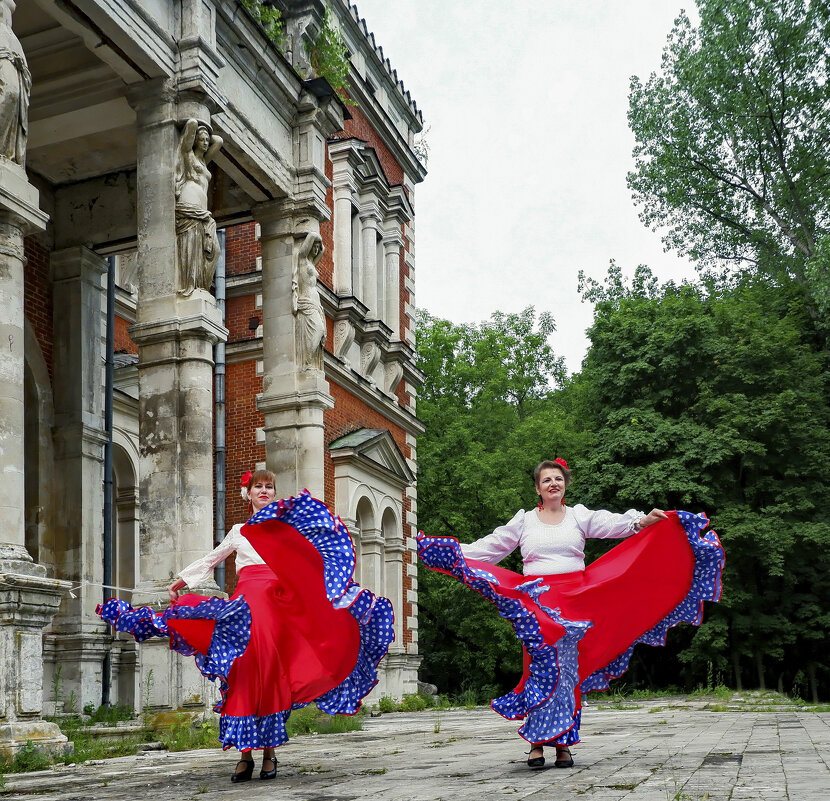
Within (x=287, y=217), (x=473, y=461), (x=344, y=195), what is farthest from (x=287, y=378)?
(x=473, y=461)

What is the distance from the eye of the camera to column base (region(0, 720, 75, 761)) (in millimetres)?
8039

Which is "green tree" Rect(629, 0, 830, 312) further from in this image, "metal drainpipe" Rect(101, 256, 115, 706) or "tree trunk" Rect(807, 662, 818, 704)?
"metal drainpipe" Rect(101, 256, 115, 706)

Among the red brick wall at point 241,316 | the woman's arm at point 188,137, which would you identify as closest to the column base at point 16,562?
the woman's arm at point 188,137

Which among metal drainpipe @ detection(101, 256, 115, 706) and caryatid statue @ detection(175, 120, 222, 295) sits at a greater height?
caryatid statue @ detection(175, 120, 222, 295)

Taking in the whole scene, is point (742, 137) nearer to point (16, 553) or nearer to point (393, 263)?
point (393, 263)

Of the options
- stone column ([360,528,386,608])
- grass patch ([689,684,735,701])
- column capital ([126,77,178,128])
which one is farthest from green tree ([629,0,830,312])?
column capital ([126,77,178,128])

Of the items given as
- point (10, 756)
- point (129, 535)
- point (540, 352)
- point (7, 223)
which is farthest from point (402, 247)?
point (540, 352)

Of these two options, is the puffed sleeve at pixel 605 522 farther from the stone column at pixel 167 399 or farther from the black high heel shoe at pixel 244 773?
the stone column at pixel 167 399

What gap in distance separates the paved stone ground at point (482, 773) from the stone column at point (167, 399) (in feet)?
6.28

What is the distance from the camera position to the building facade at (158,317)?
959cm

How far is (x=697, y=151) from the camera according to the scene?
3372 centimetres

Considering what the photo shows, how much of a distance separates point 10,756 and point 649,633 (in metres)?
4.65

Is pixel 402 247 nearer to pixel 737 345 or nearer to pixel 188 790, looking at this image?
pixel 737 345

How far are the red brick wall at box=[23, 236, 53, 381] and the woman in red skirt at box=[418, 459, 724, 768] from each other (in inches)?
389
